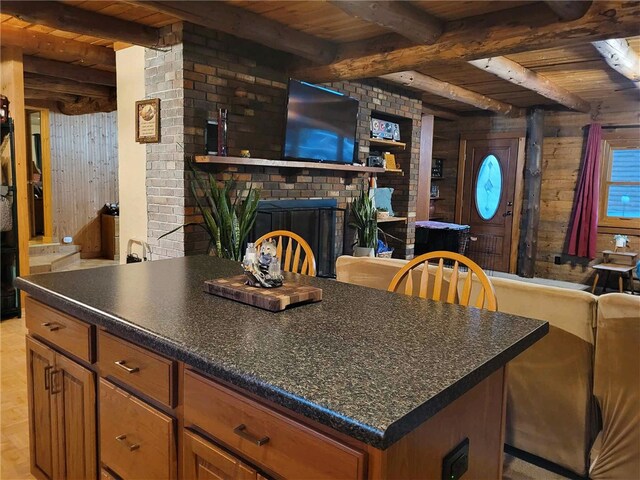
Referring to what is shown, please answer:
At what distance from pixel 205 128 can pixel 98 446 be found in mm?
2669

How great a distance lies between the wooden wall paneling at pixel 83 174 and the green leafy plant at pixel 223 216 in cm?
419

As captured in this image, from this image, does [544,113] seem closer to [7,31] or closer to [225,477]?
[7,31]

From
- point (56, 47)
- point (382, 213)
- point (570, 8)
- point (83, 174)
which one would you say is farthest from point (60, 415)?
point (83, 174)

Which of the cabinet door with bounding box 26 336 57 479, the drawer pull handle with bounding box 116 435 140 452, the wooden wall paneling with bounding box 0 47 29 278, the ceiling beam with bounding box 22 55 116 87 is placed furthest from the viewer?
the ceiling beam with bounding box 22 55 116 87

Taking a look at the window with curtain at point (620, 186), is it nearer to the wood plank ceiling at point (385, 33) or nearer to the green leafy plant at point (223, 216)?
the wood plank ceiling at point (385, 33)

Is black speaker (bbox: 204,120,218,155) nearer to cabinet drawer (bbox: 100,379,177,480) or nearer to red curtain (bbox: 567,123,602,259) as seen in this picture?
cabinet drawer (bbox: 100,379,177,480)

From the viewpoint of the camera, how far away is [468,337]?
1.31 metres

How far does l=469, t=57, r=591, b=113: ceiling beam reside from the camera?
4.30 metres

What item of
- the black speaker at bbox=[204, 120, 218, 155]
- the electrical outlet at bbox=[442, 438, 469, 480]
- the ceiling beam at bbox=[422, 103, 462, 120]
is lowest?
the electrical outlet at bbox=[442, 438, 469, 480]

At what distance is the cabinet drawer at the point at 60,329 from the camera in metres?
1.57

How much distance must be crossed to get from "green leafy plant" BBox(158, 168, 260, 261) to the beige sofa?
6.79 feet

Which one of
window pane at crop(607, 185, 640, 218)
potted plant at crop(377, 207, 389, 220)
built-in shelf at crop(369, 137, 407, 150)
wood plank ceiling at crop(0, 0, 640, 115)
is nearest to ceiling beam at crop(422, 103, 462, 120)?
built-in shelf at crop(369, 137, 407, 150)

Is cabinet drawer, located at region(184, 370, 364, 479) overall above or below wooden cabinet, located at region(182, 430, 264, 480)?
above

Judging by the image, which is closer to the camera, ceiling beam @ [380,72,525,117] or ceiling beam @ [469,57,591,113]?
ceiling beam @ [469,57,591,113]
